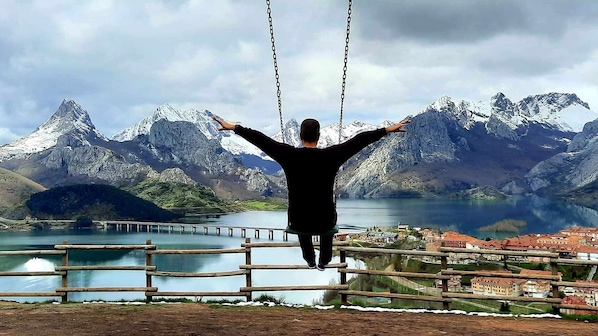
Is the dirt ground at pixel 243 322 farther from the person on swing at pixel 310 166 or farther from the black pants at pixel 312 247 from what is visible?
the person on swing at pixel 310 166

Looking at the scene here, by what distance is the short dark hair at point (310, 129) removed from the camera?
5059mm

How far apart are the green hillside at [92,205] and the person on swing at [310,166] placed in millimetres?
126193

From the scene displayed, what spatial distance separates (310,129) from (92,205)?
451 feet

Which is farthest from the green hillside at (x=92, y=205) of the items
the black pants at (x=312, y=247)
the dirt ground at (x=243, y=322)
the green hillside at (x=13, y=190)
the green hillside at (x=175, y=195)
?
the black pants at (x=312, y=247)

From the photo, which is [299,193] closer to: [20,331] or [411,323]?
[411,323]

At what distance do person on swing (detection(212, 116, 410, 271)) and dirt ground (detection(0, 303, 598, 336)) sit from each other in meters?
2.19

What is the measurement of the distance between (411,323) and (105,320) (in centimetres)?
440

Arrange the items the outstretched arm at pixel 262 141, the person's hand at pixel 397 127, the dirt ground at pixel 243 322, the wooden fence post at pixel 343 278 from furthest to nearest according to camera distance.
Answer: the wooden fence post at pixel 343 278
the dirt ground at pixel 243 322
the person's hand at pixel 397 127
the outstretched arm at pixel 262 141

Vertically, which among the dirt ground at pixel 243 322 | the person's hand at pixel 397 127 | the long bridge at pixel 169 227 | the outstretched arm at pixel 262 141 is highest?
the person's hand at pixel 397 127

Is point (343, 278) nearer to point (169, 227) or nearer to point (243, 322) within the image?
point (243, 322)

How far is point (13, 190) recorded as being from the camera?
17100 cm

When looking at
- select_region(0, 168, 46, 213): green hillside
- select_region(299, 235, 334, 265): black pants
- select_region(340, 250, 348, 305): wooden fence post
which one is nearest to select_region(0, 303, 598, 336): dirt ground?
select_region(340, 250, 348, 305): wooden fence post

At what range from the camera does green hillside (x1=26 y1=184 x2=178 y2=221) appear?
419 ft

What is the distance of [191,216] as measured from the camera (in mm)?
143625
